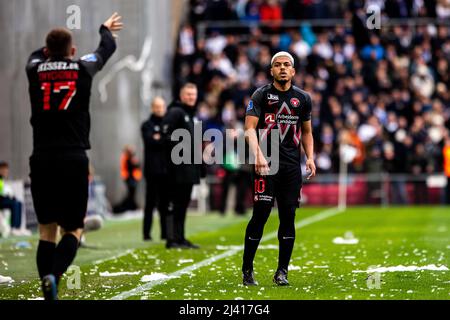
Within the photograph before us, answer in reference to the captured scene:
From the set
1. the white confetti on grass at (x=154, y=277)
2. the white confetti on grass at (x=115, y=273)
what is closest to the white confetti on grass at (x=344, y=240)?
the white confetti on grass at (x=115, y=273)

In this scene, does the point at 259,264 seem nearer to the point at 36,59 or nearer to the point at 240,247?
the point at 240,247

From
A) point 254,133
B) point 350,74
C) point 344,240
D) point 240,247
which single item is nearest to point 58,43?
point 254,133

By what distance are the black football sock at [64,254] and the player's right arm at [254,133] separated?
2.21 m

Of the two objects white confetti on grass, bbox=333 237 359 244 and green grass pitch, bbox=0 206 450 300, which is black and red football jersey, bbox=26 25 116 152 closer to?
green grass pitch, bbox=0 206 450 300

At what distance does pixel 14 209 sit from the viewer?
21.9 m

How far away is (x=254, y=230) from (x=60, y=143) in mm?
2605

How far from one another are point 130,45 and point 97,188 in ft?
19.8

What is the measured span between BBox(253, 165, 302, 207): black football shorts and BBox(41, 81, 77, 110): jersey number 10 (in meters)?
2.44

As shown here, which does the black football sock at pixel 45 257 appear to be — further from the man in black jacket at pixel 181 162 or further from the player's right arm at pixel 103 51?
the man in black jacket at pixel 181 162

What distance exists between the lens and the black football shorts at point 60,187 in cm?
970

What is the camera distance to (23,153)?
81.1 feet

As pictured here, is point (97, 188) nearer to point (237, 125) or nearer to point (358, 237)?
point (237, 125)
